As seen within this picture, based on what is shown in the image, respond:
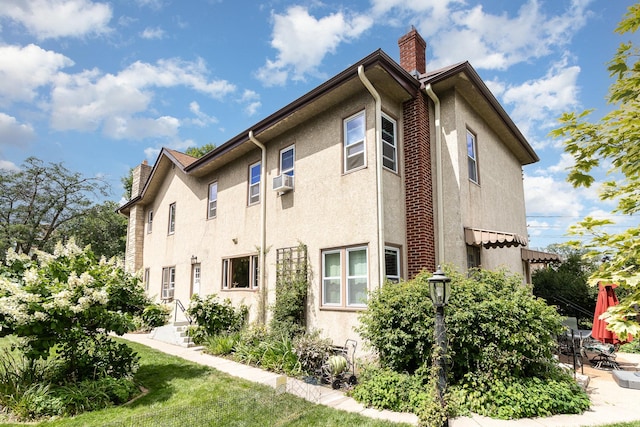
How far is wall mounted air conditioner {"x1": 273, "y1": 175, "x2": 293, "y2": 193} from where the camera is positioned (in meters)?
10.7

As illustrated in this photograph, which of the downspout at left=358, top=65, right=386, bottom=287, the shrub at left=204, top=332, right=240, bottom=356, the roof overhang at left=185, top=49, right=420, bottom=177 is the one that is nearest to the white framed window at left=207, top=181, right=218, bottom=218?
the roof overhang at left=185, top=49, right=420, bottom=177

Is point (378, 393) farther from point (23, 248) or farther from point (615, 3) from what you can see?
point (23, 248)

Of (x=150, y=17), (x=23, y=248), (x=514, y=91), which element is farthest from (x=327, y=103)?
(x=23, y=248)

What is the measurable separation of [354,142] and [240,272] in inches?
254

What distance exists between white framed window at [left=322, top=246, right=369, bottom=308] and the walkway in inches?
87.3

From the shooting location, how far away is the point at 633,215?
2.85m

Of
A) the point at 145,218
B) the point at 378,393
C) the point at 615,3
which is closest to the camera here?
the point at 615,3

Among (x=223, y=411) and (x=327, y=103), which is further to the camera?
(x=327, y=103)

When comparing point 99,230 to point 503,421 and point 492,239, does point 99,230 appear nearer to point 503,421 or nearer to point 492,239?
point 492,239

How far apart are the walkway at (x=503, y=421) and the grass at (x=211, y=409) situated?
1.14 ft

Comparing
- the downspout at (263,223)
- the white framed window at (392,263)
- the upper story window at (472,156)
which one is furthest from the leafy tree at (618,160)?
the downspout at (263,223)

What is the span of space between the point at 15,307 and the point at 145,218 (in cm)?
1624

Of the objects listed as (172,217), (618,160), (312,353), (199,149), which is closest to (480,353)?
(312,353)

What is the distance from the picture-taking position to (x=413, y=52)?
1078 cm
